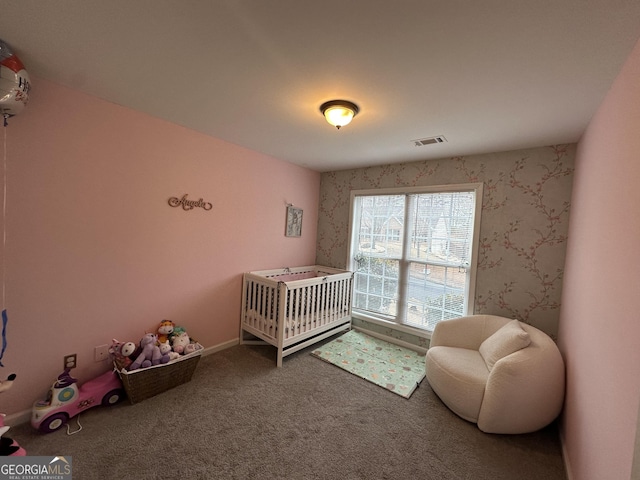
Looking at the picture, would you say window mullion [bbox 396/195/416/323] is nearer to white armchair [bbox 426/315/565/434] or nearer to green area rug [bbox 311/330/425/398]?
green area rug [bbox 311/330/425/398]

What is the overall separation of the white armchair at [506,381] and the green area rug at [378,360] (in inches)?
12.0

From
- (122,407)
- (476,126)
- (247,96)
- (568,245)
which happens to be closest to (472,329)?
(568,245)

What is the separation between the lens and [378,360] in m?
2.62

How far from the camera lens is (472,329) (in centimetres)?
231

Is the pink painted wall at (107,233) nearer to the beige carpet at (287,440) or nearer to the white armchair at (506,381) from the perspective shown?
the beige carpet at (287,440)

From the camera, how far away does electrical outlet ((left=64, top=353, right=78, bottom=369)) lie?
1.76 metres

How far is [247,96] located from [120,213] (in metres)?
1.34

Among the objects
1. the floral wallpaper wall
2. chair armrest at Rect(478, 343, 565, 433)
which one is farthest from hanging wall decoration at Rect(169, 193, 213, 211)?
chair armrest at Rect(478, 343, 565, 433)

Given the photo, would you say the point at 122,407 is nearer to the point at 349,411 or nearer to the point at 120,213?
the point at 120,213

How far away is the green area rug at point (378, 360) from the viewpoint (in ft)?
7.41

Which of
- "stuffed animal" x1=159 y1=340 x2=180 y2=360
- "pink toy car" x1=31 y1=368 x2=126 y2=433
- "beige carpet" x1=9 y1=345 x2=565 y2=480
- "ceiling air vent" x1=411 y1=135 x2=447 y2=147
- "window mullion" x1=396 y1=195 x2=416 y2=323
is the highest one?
"ceiling air vent" x1=411 y1=135 x2=447 y2=147

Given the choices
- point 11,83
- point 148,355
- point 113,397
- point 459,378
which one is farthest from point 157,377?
point 459,378

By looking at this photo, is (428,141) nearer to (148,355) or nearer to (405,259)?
(405,259)

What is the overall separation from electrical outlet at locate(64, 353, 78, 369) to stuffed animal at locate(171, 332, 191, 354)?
605 millimetres
